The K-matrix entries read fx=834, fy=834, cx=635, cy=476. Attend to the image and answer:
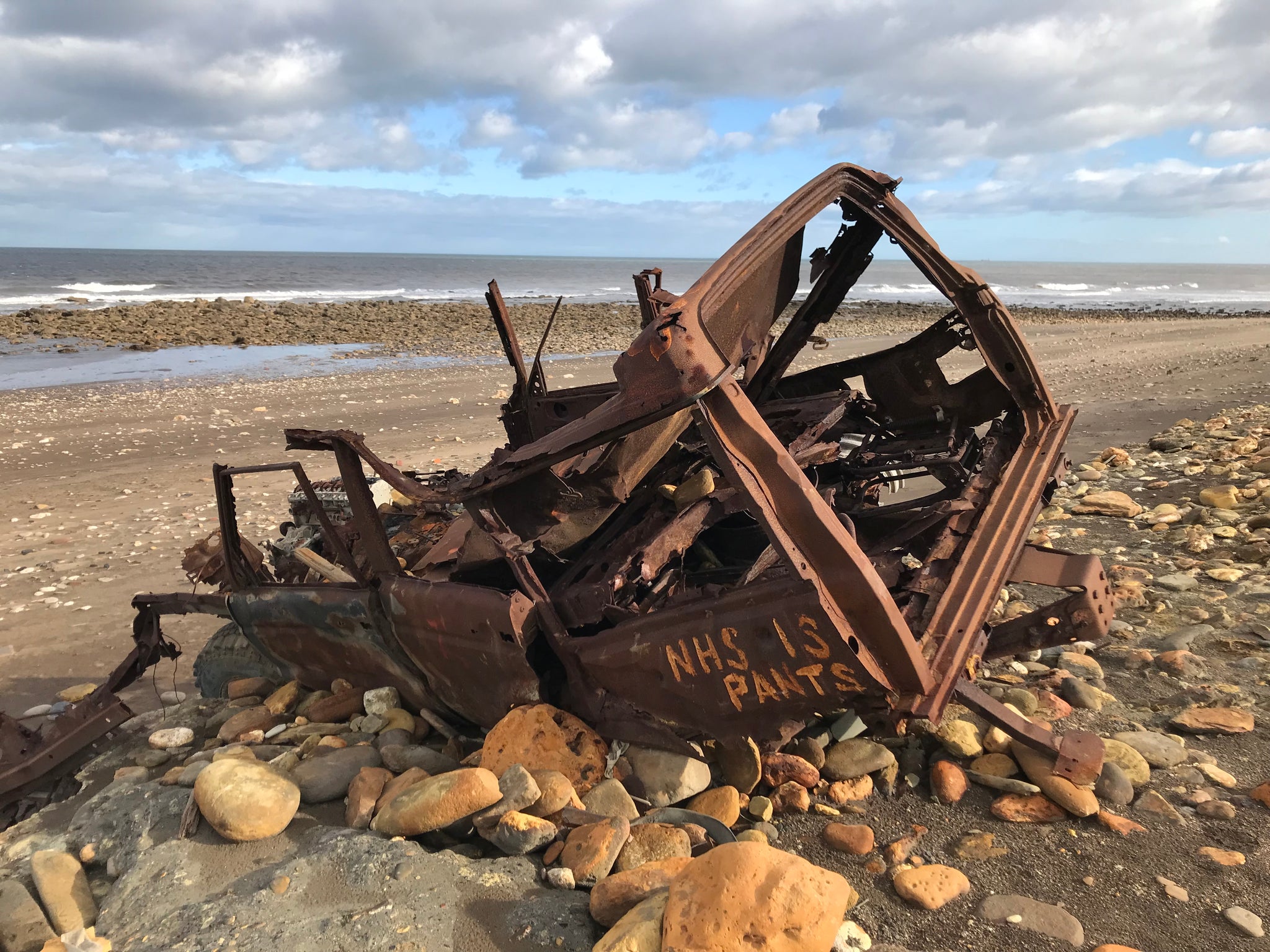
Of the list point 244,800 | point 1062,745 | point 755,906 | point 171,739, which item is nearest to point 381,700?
point 244,800

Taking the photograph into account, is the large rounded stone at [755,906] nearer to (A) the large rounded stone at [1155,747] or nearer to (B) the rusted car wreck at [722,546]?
(B) the rusted car wreck at [722,546]

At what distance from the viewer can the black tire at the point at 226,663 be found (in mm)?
4418

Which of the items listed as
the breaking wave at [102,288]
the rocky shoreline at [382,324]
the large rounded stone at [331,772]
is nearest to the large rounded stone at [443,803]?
the large rounded stone at [331,772]

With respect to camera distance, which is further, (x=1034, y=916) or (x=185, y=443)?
(x=185, y=443)

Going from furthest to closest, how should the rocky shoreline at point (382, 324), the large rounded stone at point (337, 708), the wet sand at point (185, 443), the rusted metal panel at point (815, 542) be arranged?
the rocky shoreline at point (382, 324) → the wet sand at point (185, 443) → the large rounded stone at point (337, 708) → the rusted metal panel at point (815, 542)

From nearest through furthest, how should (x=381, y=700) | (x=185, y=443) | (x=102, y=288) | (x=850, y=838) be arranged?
(x=850, y=838)
(x=381, y=700)
(x=185, y=443)
(x=102, y=288)

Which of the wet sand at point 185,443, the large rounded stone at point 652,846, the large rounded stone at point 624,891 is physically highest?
the large rounded stone at point 624,891

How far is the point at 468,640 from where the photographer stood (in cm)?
310

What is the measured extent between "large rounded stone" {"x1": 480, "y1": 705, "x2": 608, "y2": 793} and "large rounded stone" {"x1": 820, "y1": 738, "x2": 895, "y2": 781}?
2.88 ft

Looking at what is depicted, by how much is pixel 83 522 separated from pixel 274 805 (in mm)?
7086

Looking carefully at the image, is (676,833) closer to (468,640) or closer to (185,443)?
(468,640)

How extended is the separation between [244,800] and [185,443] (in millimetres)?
10304

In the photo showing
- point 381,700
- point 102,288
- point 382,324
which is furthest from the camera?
point 102,288

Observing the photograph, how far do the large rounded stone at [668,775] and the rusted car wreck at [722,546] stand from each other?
0.15 metres
